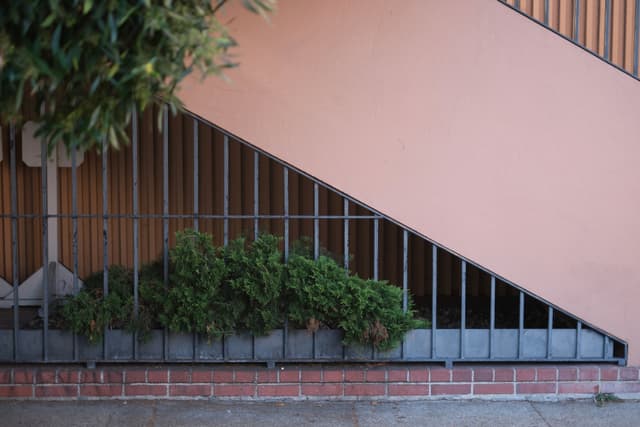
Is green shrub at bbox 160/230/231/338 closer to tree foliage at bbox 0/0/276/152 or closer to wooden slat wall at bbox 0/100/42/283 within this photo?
tree foliage at bbox 0/0/276/152

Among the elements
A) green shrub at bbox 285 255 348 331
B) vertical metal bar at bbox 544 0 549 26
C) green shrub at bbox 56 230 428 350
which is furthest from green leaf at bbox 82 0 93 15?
vertical metal bar at bbox 544 0 549 26

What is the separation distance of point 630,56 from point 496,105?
1.07m

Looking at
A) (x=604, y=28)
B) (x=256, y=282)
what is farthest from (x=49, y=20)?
(x=604, y=28)

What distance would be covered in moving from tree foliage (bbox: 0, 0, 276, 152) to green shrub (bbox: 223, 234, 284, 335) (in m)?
2.50

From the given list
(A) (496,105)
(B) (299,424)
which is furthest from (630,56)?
(B) (299,424)

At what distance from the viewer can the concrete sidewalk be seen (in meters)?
4.95

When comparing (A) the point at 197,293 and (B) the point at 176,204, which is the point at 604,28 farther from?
(B) the point at 176,204

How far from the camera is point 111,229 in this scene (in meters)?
7.30

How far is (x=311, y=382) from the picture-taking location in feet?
17.3

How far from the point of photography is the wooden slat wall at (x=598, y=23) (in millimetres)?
5418

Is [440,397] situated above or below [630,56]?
below

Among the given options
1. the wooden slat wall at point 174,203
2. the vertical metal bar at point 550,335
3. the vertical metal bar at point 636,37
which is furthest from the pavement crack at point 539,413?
the vertical metal bar at point 636,37

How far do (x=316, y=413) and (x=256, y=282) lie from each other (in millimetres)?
939

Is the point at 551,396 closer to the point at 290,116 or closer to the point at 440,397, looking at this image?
the point at 440,397
